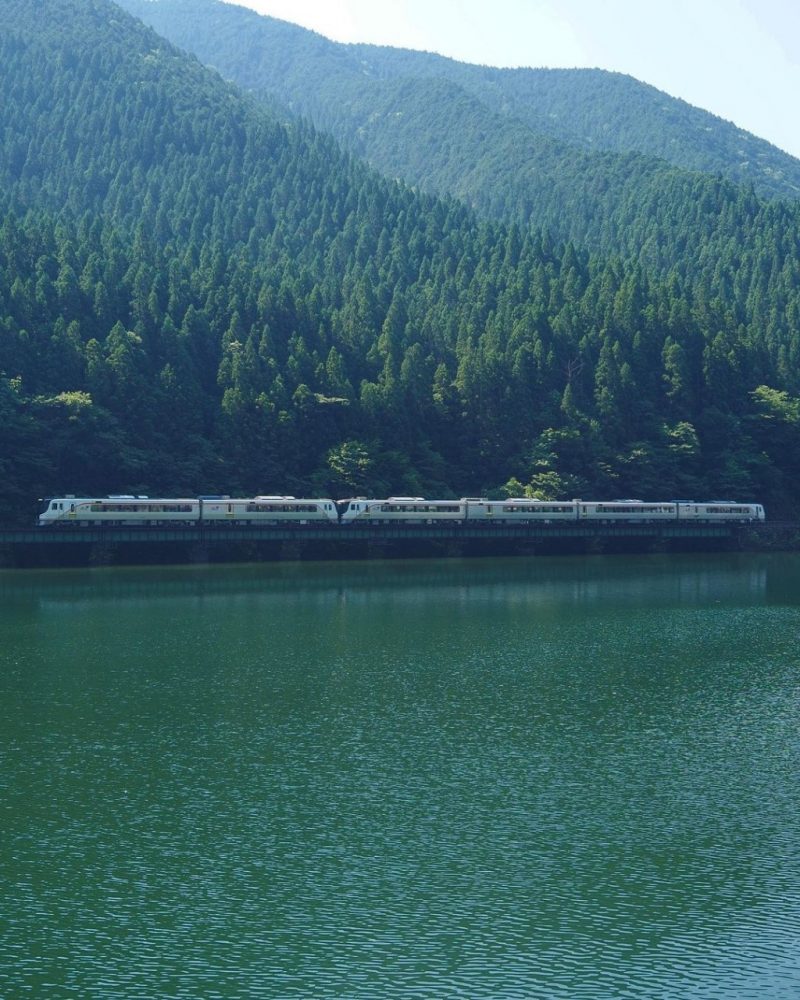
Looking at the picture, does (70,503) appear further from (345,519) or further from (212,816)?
(212,816)

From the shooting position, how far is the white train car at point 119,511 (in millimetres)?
88312

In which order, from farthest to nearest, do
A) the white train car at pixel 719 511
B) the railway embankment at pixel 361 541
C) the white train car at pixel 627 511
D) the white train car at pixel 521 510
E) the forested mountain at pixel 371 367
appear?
the white train car at pixel 719 511 → the white train car at pixel 627 511 → the white train car at pixel 521 510 → the forested mountain at pixel 371 367 → the railway embankment at pixel 361 541

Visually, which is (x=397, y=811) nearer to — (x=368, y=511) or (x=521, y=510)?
(x=368, y=511)

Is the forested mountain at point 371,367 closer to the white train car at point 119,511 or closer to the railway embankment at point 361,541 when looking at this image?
the white train car at point 119,511

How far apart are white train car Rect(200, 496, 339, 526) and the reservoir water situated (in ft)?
113

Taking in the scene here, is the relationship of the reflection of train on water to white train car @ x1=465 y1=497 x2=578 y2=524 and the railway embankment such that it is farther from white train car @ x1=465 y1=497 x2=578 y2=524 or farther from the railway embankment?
the railway embankment

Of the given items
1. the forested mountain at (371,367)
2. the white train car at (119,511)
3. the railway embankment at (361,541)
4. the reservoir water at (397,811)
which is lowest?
the reservoir water at (397,811)

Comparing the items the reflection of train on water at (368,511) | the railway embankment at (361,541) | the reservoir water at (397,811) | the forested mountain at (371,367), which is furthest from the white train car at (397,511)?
the reservoir water at (397,811)

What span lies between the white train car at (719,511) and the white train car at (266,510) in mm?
31522

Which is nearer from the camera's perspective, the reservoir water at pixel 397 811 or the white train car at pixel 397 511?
the reservoir water at pixel 397 811

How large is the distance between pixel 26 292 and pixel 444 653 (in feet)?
207

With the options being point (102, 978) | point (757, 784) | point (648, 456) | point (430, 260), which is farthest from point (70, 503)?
point (430, 260)

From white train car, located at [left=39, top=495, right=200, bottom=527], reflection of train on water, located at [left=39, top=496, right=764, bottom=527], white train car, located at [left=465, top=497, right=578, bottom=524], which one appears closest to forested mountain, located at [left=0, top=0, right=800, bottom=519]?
white train car, located at [left=39, top=495, right=200, bottom=527]

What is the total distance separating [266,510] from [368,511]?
8355 mm
